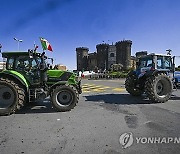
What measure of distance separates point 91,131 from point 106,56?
260ft

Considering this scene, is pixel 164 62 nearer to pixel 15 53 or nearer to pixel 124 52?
pixel 15 53

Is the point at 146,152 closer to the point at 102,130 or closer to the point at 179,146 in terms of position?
the point at 179,146

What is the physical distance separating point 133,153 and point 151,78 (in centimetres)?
653

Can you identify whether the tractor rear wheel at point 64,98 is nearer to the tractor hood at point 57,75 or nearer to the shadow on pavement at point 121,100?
the tractor hood at point 57,75

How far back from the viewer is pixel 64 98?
8.15 m

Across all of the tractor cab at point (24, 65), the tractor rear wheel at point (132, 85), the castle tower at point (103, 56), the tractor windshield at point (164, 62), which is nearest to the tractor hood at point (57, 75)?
the tractor cab at point (24, 65)

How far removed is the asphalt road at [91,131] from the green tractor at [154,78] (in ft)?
6.38

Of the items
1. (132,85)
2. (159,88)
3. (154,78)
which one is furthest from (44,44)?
Result: (159,88)

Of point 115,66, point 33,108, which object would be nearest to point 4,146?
point 33,108

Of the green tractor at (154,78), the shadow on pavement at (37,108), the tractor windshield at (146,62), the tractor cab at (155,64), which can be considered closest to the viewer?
the shadow on pavement at (37,108)

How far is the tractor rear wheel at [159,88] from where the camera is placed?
9.89 meters

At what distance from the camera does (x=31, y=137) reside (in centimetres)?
520

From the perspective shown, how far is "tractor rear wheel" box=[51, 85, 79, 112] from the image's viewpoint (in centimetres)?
798

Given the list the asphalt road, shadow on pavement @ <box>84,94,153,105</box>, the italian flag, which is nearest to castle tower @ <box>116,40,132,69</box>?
shadow on pavement @ <box>84,94,153,105</box>
